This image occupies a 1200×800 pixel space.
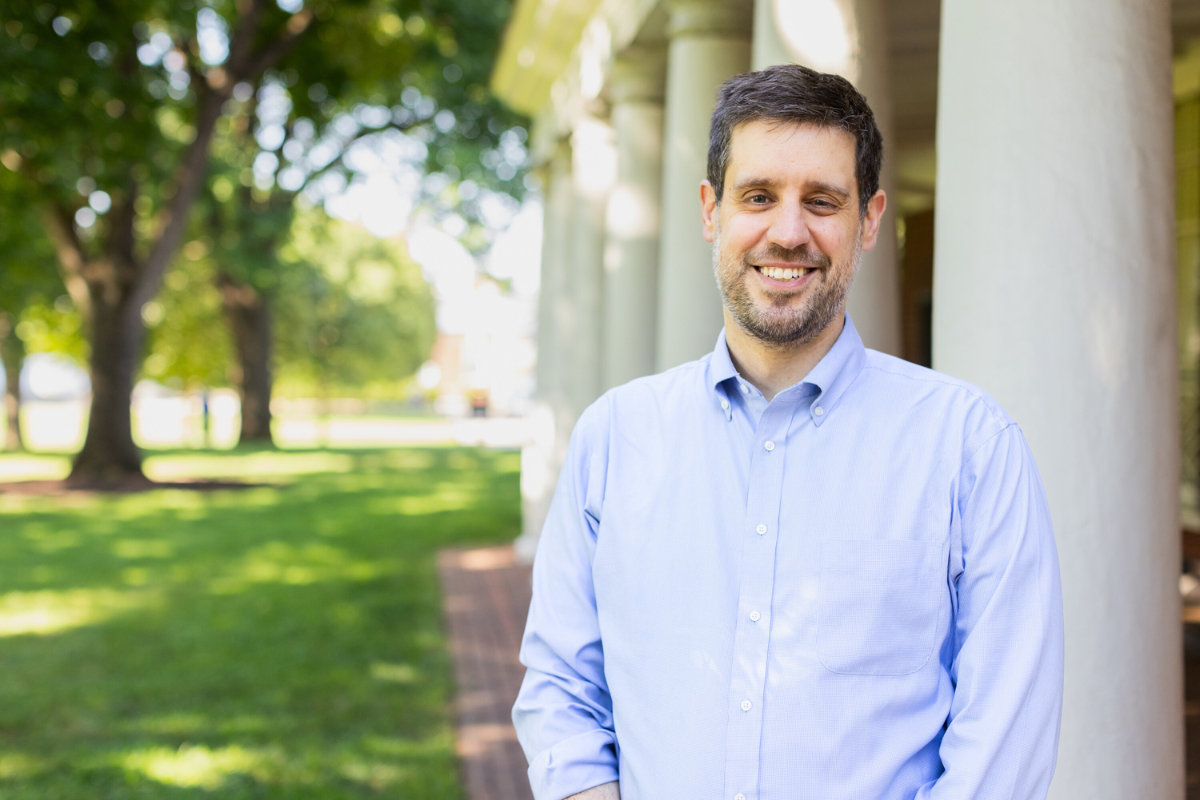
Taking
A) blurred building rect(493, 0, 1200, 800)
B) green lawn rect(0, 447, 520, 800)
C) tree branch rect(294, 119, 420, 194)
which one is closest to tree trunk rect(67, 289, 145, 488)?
green lawn rect(0, 447, 520, 800)

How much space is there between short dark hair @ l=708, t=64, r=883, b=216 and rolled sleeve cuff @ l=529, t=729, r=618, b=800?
1082 millimetres

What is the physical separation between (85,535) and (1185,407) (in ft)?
41.3

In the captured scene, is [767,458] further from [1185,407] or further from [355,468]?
[355,468]

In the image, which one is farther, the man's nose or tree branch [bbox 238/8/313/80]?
tree branch [bbox 238/8/313/80]

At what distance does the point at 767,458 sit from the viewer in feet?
5.88

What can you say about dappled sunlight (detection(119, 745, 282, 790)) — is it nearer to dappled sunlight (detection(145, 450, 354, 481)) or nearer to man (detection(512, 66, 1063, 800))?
man (detection(512, 66, 1063, 800))

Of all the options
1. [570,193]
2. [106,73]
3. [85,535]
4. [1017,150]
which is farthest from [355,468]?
[1017,150]

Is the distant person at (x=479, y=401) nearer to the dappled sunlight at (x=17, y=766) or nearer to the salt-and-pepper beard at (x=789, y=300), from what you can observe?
the dappled sunlight at (x=17, y=766)

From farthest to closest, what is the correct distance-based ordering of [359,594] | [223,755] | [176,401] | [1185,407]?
[176,401]
[1185,407]
[359,594]
[223,755]

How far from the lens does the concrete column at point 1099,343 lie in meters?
2.73

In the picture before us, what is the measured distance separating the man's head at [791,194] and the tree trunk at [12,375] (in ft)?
106

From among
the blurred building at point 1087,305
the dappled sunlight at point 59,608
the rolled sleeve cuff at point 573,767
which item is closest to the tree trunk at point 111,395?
the dappled sunlight at point 59,608

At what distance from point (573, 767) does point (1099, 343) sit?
186 cm

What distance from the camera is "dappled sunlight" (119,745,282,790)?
4.98 m
